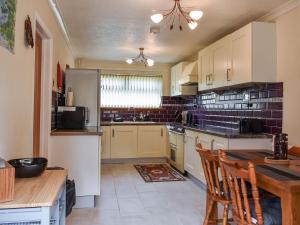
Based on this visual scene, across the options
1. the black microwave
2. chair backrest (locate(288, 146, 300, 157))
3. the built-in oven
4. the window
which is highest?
the window

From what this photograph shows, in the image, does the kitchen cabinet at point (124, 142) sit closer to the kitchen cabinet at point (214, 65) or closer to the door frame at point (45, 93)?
the kitchen cabinet at point (214, 65)

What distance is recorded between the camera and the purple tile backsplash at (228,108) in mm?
3490

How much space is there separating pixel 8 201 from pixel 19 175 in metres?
0.44

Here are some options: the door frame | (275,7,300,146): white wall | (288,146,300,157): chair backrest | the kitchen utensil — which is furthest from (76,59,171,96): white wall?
the kitchen utensil

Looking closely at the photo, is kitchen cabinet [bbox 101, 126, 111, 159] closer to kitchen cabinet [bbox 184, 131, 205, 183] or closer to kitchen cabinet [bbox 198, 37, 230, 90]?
kitchen cabinet [bbox 184, 131, 205, 183]

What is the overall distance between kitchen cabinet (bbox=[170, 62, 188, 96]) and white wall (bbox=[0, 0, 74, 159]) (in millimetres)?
3620

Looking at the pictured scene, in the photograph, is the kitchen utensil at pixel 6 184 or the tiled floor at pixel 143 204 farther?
the tiled floor at pixel 143 204

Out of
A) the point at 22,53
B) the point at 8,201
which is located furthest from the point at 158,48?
the point at 8,201

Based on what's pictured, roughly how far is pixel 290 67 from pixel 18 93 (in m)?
2.73

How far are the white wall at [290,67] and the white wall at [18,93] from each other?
2611 mm

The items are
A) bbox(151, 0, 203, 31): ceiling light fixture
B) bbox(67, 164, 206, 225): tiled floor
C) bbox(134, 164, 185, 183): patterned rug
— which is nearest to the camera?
bbox(151, 0, 203, 31): ceiling light fixture

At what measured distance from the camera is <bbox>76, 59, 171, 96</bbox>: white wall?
22.3 ft

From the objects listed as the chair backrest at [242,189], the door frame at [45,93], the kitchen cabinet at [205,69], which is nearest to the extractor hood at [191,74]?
the kitchen cabinet at [205,69]

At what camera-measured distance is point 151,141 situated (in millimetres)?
6410
